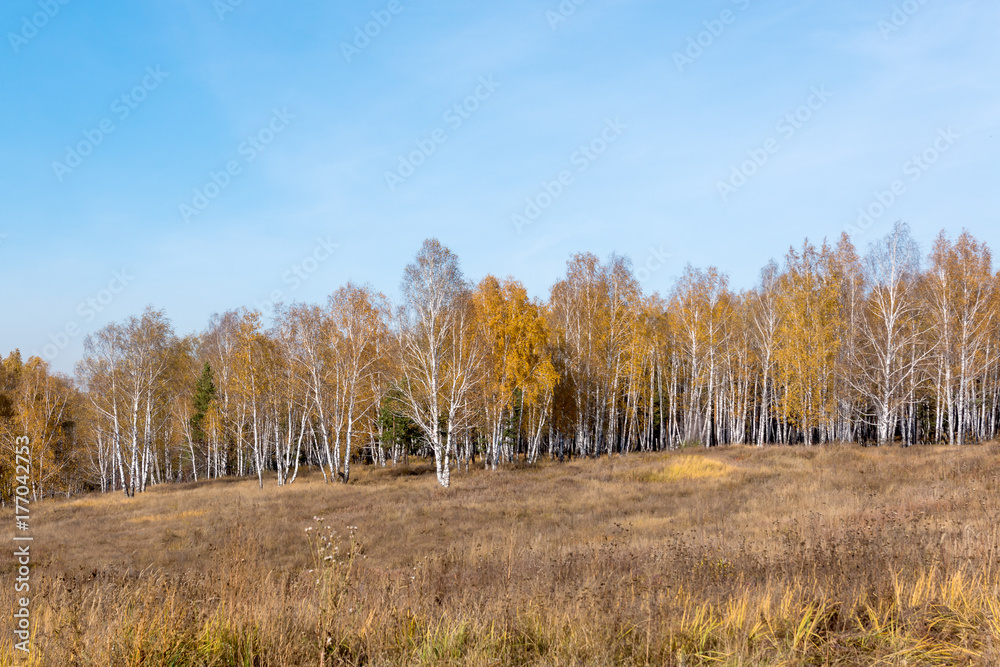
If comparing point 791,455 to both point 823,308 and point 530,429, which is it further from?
point 530,429

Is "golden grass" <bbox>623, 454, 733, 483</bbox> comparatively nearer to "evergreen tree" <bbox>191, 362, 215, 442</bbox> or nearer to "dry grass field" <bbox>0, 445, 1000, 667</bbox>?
"dry grass field" <bbox>0, 445, 1000, 667</bbox>

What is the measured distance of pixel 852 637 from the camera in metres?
4.33

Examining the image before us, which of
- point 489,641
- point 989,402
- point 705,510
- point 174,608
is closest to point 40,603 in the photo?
point 174,608

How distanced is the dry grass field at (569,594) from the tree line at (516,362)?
47.2 feet

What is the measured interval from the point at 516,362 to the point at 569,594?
987 inches

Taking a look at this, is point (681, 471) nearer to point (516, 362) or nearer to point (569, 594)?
point (516, 362)

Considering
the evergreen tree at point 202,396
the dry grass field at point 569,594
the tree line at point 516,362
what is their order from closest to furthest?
the dry grass field at point 569,594, the tree line at point 516,362, the evergreen tree at point 202,396

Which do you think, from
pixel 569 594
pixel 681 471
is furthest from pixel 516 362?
pixel 569 594

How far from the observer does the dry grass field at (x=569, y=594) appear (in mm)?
3963

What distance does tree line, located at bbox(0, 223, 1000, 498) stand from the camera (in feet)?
97.5

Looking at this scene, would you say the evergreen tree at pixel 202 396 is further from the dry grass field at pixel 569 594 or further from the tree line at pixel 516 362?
the dry grass field at pixel 569 594

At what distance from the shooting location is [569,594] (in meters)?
5.17

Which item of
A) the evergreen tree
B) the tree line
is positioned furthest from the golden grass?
the evergreen tree

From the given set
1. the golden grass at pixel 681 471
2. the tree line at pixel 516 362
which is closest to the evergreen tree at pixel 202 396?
the tree line at pixel 516 362
